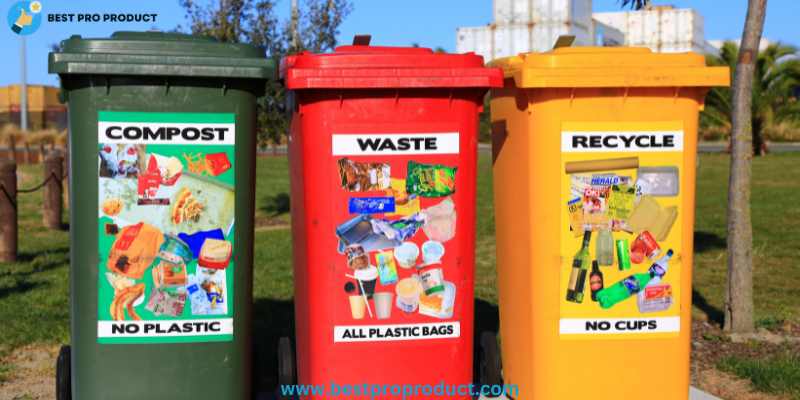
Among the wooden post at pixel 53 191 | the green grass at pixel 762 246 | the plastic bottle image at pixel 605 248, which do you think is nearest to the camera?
the plastic bottle image at pixel 605 248

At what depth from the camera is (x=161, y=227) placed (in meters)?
4.59

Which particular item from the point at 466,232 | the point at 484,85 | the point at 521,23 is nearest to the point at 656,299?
the point at 466,232

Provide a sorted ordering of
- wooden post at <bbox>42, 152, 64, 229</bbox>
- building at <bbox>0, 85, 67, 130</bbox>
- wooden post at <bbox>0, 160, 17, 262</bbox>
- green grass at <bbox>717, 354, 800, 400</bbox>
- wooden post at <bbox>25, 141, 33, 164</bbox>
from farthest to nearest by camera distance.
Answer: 1. building at <bbox>0, 85, 67, 130</bbox>
2. wooden post at <bbox>25, 141, 33, 164</bbox>
3. wooden post at <bbox>42, 152, 64, 229</bbox>
4. wooden post at <bbox>0, 160, 17, 262</bbox>
5. green grass at <bbox>717, 354, 800, 400</bbox>

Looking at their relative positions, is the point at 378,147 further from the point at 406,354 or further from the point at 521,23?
the point at 521,23

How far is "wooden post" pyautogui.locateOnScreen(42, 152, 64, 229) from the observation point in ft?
41.2

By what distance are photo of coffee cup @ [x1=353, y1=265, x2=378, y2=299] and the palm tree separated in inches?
972

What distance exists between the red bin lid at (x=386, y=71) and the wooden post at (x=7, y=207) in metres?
6.29

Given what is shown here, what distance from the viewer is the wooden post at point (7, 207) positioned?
988 cm

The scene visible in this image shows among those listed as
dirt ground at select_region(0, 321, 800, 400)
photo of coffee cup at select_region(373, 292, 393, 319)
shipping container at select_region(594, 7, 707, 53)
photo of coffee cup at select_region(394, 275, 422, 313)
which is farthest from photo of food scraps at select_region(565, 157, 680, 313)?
shipping container at select_region(594, 7, 707, 53)

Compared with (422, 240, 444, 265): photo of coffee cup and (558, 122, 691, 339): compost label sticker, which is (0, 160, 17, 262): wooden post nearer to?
(422, 240, 444, 265): photo of coffee cup

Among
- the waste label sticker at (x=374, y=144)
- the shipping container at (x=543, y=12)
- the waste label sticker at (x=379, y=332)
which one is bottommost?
the waste label sticker at (x=379, y=332)

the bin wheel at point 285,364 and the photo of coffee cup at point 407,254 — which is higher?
the photo of coffee cup at point 407,254

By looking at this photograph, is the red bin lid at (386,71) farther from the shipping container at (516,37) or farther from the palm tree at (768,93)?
the shipping container at (516,37)

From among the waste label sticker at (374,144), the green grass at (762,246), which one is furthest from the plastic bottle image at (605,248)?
the green grass at (762,246)
